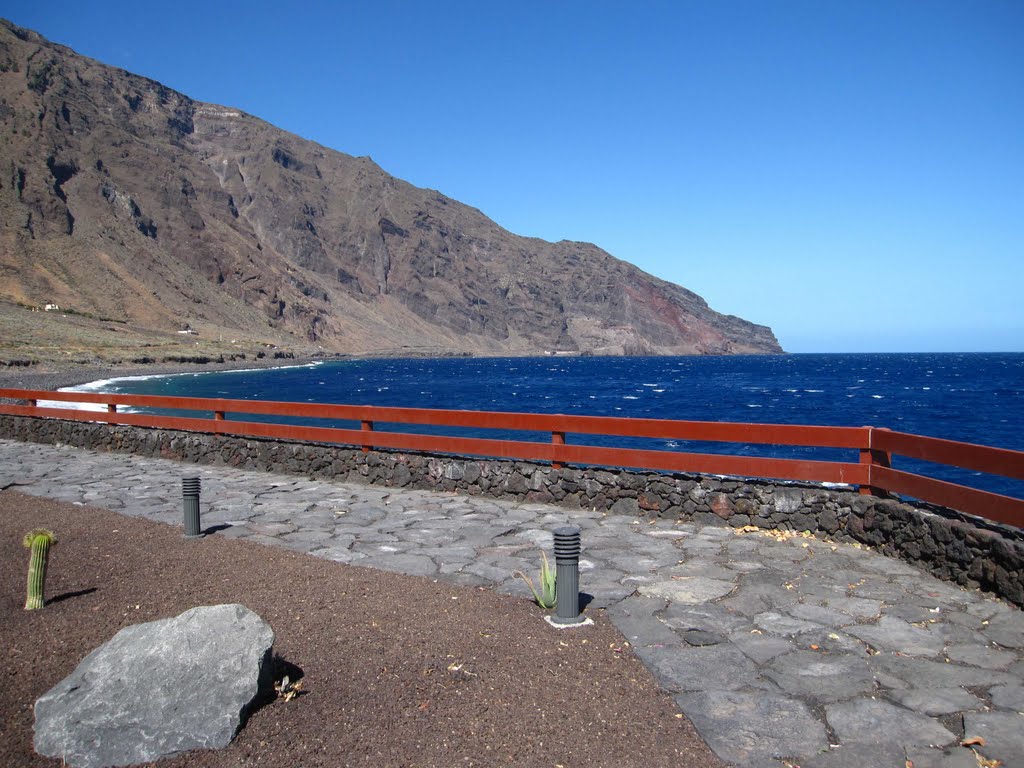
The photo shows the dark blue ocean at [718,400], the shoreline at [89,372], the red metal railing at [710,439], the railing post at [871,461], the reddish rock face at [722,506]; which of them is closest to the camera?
the red metal railing at [710,439]

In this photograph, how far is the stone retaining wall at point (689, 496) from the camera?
6.30 metres

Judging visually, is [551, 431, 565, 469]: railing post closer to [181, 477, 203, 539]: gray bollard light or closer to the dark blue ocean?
[181, 477, 203, 539]: gray bollard light

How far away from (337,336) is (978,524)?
141 meters

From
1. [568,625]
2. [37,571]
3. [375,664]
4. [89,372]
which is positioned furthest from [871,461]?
[89,372]

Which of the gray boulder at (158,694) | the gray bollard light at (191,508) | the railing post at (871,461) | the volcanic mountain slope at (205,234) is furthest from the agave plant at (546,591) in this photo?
the volcanic mountain slope at (205,234)

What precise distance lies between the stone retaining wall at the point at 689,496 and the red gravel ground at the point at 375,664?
9.95 ft

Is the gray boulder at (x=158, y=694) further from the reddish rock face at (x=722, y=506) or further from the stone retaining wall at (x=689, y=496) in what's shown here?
the reddish rock face at (x=722, y=506)

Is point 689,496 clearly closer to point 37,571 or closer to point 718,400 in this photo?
point 37,571

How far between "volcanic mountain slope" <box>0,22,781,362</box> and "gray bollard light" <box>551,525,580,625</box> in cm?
8842

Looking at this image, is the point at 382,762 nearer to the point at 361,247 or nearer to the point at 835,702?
the point at 835,702

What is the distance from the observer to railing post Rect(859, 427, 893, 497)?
7.80 m

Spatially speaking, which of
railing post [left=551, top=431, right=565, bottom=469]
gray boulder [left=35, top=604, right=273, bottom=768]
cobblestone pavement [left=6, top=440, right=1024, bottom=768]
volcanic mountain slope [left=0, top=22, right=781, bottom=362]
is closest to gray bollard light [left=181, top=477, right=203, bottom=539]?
cobblestone pavement [left=6, top=440, right=1024, bottom=768]

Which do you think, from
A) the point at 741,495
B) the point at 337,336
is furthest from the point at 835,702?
the point at 337,336

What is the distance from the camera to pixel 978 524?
6.48m
